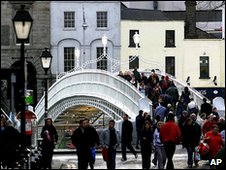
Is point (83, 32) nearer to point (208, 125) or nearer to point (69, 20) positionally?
point (69, 20)

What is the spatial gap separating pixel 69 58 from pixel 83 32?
2.23 meters

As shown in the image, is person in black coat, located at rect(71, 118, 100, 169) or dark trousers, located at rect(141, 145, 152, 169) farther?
dark trousers, located at rect(141, 145, 152, 169)

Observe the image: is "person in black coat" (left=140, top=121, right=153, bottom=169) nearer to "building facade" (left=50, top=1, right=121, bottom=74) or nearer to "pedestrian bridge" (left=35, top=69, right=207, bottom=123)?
"pedestrian bridge" (left=35, top=69, right=207, bottom=123)

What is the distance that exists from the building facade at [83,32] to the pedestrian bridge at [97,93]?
26.3 ft

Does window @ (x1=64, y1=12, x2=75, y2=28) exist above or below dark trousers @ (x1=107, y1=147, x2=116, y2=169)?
above

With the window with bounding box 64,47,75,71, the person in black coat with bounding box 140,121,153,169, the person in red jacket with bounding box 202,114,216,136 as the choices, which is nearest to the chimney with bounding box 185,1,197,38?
the window with bounding box 64,47,75,71

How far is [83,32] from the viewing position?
184ft

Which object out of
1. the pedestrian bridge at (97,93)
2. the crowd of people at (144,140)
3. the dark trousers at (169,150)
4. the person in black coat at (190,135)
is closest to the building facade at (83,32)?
the pedestrian bridge at (97,93)

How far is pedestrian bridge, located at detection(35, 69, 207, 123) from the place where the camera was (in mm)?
35688

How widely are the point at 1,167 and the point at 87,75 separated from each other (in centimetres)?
2478

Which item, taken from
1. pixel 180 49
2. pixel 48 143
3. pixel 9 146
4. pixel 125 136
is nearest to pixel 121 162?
pixel 125 136

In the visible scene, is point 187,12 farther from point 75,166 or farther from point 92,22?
point 75,166

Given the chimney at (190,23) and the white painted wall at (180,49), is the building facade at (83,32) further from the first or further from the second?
the chimney at (190,23)

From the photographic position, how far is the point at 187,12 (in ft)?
204
